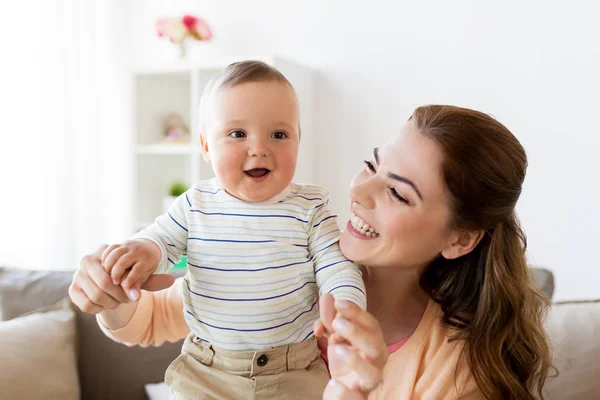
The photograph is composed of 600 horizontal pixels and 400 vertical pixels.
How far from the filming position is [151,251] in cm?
112

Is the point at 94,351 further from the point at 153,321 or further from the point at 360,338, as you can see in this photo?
the point at 360,338

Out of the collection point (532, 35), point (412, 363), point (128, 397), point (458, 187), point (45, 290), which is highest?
point (532, 35)

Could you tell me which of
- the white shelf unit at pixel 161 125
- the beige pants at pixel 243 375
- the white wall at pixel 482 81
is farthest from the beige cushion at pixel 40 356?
the white wall at pixel 482 81

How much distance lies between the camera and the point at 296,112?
1.23 m

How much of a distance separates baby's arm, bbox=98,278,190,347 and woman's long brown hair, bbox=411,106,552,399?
2.02 ft

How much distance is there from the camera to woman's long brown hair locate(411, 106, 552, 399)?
130cm

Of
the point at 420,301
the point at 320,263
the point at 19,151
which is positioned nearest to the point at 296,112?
the point at 320,263

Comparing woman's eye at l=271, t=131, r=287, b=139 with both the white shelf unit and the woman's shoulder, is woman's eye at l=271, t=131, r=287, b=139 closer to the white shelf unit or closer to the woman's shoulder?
the woman's shoulder

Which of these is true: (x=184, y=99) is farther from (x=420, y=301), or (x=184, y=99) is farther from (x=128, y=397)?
(x=420, y=301)

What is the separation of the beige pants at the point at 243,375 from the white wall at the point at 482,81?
1868 millimetres

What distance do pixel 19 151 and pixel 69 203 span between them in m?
0.39

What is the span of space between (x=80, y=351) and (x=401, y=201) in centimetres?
117

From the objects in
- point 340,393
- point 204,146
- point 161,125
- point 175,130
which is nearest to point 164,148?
point 175,130

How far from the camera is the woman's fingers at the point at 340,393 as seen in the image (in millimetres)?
1000
